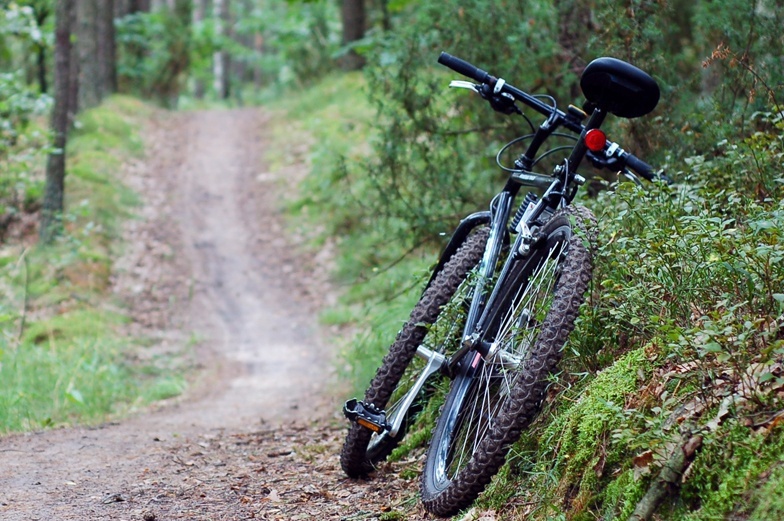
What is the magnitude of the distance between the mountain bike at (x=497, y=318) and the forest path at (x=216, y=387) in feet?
1.19

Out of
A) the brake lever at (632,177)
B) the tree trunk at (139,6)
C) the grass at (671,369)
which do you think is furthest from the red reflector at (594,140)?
the tree trunk at (139,6)

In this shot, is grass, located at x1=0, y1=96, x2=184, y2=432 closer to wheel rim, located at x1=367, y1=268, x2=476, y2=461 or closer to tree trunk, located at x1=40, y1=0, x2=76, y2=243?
tree trunk, located at x1=40, y1=0, x2=76, y2=243

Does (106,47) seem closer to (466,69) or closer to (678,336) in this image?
(466,69)

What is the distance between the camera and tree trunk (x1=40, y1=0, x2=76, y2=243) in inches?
452

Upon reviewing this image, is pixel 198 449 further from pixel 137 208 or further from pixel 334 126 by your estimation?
pixel 334 126

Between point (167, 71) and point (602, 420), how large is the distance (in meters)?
23.5

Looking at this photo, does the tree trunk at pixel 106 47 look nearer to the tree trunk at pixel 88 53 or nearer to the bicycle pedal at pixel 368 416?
the tree trunk at pixel 88 53

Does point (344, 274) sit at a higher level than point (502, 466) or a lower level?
lower

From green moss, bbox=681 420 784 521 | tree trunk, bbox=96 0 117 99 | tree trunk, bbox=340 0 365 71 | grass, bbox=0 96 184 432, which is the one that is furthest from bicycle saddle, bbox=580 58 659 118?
tree trunk, bbox=96 0 117 99

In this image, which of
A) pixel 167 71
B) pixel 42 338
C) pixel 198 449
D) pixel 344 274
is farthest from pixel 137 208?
pixel 167 71

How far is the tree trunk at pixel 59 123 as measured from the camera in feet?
37.6

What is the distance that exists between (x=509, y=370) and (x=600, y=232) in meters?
0.76

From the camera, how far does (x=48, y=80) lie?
870 inches

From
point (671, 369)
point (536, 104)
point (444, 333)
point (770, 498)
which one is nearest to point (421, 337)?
point (444, 333)
